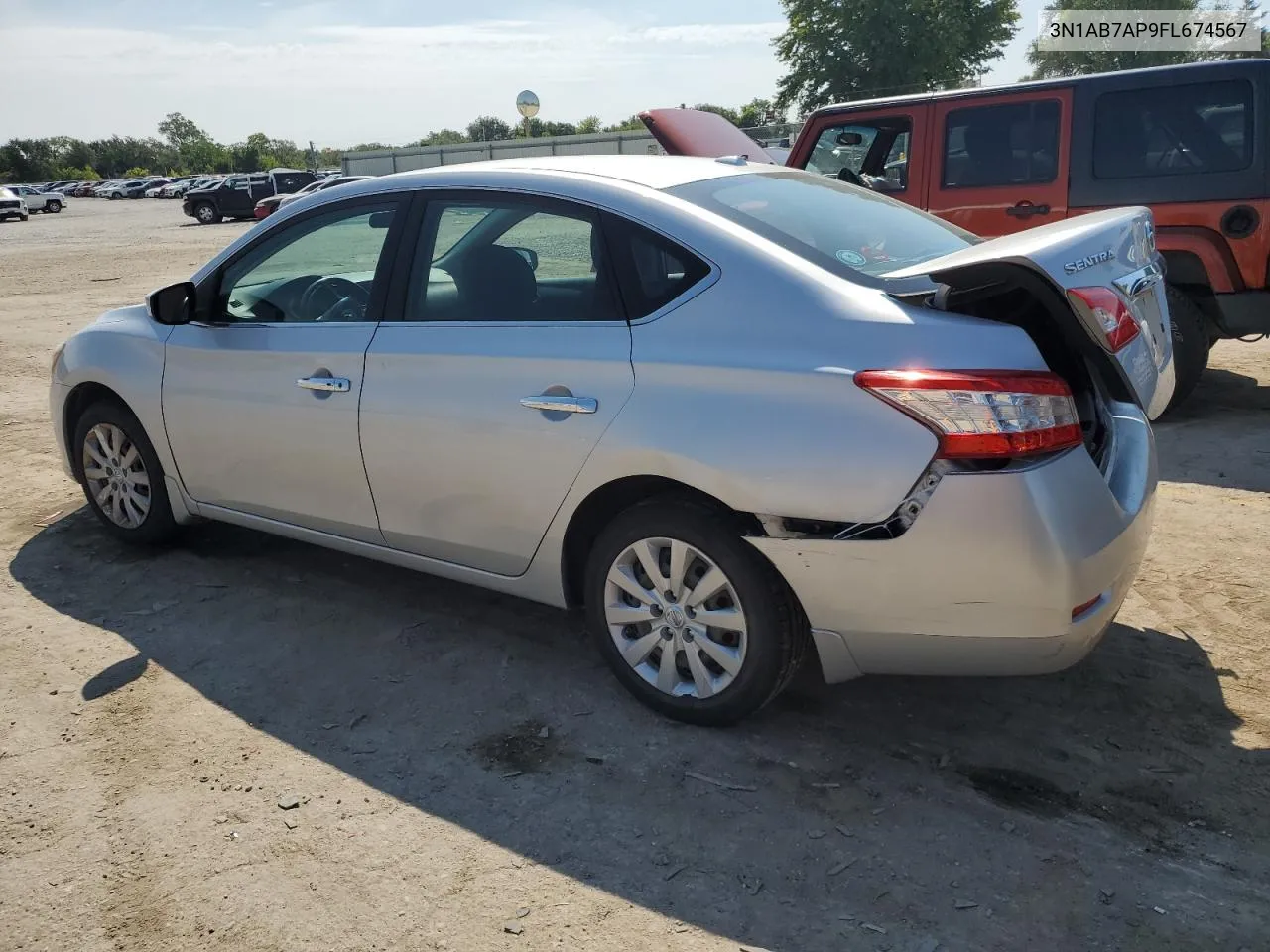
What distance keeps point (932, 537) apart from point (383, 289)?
2175 millimetres

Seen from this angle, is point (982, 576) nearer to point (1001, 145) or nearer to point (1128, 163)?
point (1128, 163)

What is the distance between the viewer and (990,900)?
253 centimetres

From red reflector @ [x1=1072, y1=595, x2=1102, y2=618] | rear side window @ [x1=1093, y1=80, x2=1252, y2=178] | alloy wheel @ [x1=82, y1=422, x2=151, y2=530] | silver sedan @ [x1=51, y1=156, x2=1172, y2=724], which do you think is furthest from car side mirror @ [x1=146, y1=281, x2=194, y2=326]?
rear side window @ [x1=1093, y1=80, x2=1252, y2=178]

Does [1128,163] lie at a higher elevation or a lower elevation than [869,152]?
lower

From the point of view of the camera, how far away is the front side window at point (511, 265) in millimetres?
3402

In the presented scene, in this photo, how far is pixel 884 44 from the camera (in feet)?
127

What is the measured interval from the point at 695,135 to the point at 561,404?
→ 5.55 metres

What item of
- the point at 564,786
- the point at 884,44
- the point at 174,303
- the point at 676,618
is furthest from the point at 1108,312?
the point at 884,44

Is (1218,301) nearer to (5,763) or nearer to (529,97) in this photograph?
(5,763)

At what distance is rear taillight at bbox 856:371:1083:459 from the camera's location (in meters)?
2.68

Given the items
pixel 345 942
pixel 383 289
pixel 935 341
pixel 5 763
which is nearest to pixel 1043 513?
pixel 935 341

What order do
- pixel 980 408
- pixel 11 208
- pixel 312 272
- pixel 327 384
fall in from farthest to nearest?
pixel 11 208 → pixel 312 272 → pixel 327 384 → pixel 980 408

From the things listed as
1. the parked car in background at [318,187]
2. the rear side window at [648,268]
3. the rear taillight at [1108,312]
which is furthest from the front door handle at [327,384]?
the rear taillight at [1108,312]

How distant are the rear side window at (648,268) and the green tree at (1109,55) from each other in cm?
4337
